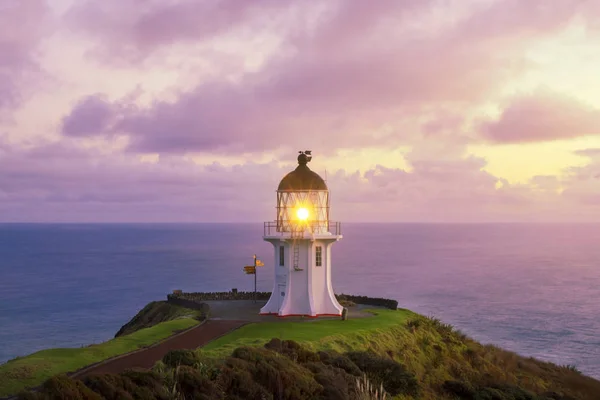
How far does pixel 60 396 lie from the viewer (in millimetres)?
12398

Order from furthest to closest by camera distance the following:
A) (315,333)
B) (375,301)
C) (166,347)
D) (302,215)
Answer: (375,301)
(302,215)
(315,333)
(166,347)

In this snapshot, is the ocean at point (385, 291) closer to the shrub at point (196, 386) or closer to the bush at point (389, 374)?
the bush at point (389, 374)

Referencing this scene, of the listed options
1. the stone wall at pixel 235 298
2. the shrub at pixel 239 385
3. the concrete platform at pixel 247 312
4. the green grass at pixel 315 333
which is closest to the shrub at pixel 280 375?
the shrub at pixel 239 385

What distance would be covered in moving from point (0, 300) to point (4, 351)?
36746 mm

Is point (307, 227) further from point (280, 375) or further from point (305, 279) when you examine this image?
point (280, 375)

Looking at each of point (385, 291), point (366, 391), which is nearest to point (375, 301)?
point (366, 391)

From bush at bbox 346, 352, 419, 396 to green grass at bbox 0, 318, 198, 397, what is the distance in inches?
340

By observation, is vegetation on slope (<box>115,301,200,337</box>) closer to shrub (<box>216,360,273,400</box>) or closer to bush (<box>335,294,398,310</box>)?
bush (<box>335,294,398,310</box>)

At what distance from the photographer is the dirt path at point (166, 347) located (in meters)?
19.5

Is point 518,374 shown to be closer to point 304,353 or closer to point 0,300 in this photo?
point 304,353

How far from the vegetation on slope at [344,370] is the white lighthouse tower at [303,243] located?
2700 mm

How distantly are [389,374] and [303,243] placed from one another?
12755mm

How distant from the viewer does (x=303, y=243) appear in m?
32.8

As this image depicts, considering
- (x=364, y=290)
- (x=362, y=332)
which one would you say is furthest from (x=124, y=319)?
(x=362, y=332)
